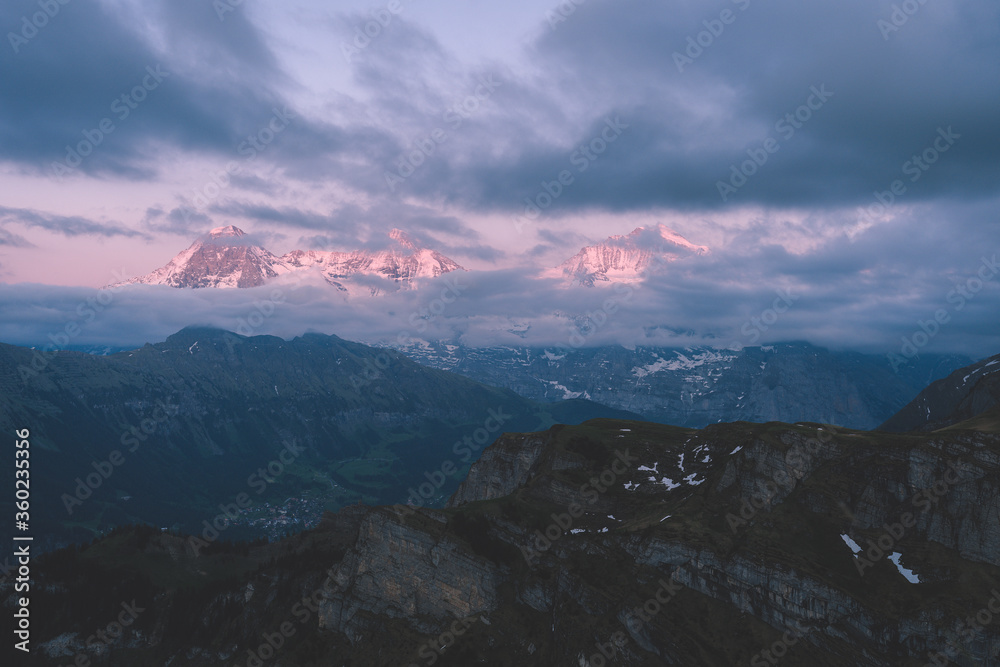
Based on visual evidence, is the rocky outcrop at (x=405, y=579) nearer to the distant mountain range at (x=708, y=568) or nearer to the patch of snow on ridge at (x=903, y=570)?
the distant mountain range at (x=708, y=568)

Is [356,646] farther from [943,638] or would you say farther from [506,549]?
[943,638]

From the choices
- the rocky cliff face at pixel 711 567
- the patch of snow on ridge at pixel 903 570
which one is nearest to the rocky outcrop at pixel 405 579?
the rocky cliff face at pixel 711 567

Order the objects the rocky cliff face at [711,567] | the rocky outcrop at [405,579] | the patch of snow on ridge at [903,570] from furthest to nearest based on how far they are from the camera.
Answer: the rocky outcrop at [405,579] < the patch of snow on ridge at [903,570] < the rocky cliff face at [711,567]

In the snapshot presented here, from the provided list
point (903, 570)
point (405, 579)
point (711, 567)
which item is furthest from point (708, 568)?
point (405, 579)

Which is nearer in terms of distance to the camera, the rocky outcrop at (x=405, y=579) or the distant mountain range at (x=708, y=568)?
the distant mountain range at (x=708, y=568)

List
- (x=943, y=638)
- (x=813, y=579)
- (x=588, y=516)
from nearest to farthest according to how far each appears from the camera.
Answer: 1. (x=943, y=638)
2. (x=813, y=579)
3. (x=588, y=516)

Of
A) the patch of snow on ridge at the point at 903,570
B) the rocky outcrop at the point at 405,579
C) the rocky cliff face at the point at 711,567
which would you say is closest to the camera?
the rocky cliff face at the point at 711,567

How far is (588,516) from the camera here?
186125 mm

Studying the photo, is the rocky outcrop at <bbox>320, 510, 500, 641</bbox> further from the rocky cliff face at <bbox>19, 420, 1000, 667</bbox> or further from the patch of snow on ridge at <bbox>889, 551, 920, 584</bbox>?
the patch of snow on ridge at <bbox>889, 551, 920, 584</bbox>

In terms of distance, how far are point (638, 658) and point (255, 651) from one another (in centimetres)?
12192

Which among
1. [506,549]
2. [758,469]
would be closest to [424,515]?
[506,549]

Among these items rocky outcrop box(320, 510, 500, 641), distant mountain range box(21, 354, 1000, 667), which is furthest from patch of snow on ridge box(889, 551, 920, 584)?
rocky outcrop box(320, 510, 500, 641)

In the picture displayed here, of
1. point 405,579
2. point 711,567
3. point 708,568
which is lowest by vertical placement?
point 405,579

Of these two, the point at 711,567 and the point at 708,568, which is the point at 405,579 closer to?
the point at 708,568
